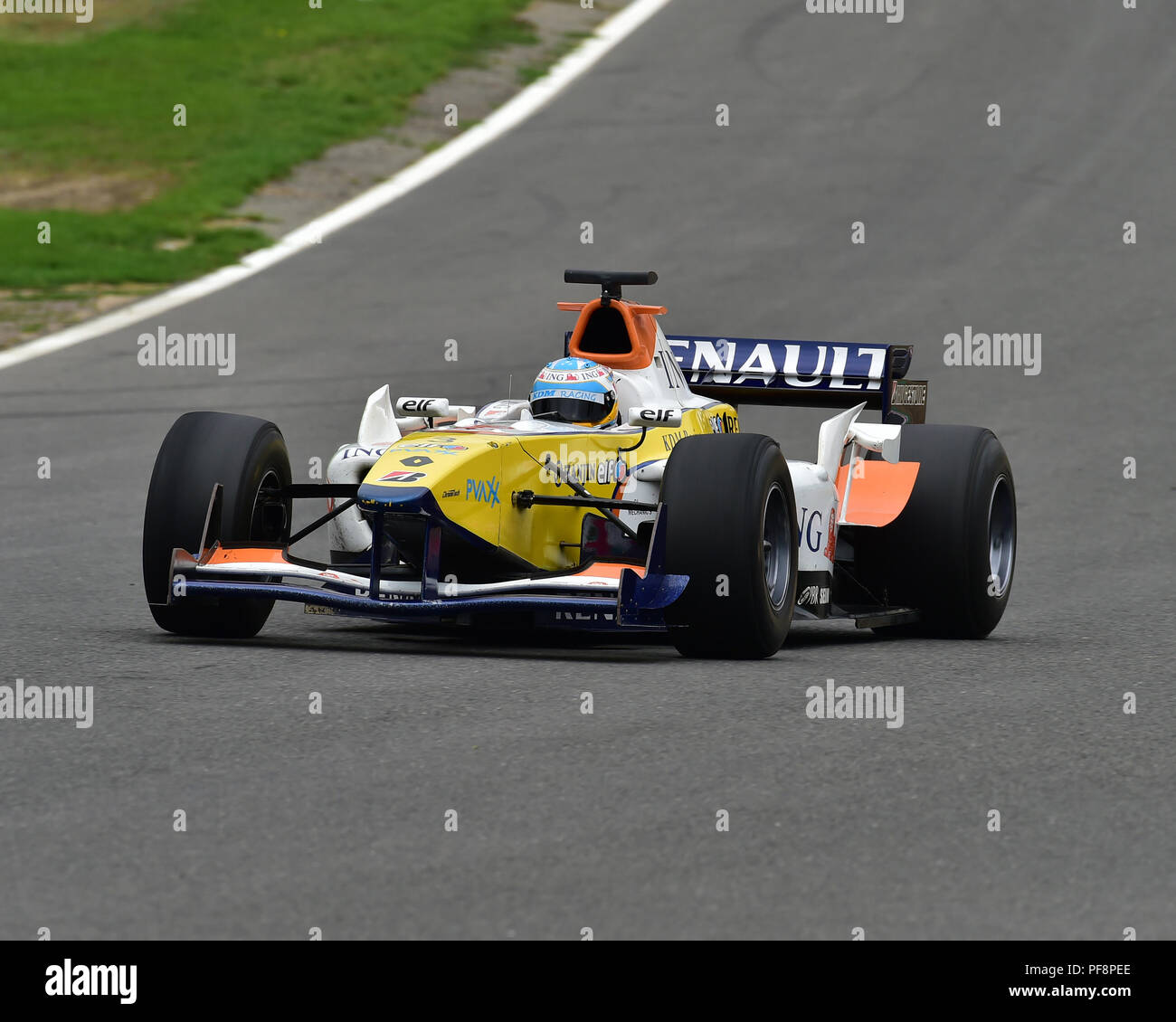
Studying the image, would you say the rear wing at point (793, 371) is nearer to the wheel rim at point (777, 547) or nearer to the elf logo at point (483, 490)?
the wheel rim at point (777, 547)

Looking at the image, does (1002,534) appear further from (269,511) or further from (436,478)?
(269,511)

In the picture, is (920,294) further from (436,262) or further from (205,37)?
(205,37)

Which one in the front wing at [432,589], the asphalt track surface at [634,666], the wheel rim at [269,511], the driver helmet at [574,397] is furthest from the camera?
the driver helmet at [574,397]

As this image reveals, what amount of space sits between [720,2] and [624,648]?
26.4m

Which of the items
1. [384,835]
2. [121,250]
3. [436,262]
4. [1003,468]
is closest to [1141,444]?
[1003,468]

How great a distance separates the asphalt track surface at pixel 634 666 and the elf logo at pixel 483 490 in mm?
684

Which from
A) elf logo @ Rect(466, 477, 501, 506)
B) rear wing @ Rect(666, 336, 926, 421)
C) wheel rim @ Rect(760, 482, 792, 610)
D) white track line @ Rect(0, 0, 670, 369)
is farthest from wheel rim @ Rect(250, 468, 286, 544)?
white track line @ Rect(0, 0, 670, 369)

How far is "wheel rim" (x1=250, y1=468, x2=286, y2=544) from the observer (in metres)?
9.23

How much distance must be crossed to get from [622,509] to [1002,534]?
2808mm

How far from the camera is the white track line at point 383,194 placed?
19906 millimetres

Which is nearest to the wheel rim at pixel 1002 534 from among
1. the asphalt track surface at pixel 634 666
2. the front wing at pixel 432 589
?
the asphalt track surface at pixel 634 666

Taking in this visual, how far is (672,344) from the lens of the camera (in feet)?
36.3

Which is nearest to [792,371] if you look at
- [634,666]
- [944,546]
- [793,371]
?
[793,371]
